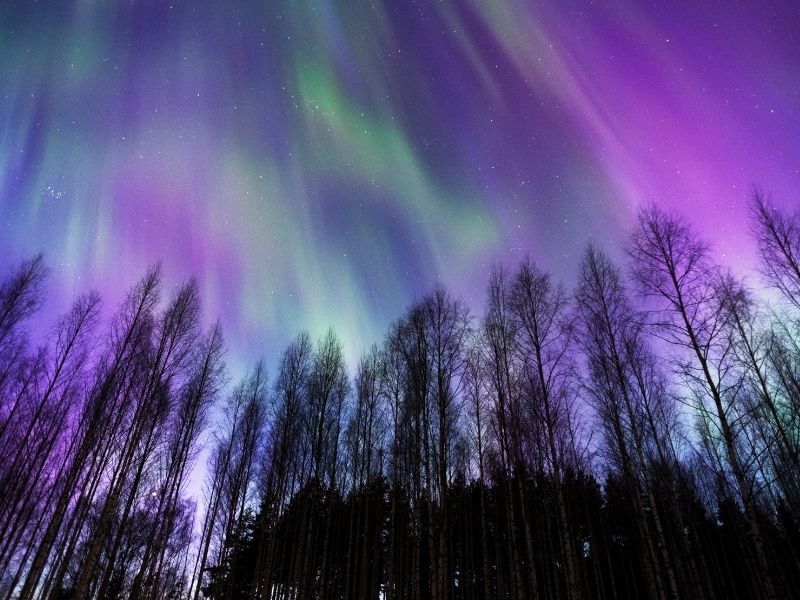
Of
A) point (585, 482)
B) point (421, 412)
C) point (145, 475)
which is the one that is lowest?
point (145, 475)

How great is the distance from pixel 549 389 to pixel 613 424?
3016mm

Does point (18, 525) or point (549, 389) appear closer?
point (549, 389)

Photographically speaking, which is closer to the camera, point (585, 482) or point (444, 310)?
point (444, 310)

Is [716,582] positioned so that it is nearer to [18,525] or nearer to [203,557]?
[203,557]

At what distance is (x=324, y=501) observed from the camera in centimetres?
2647

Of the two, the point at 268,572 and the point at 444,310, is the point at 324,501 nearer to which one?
the point at 268,572

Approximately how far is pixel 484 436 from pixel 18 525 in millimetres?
20434

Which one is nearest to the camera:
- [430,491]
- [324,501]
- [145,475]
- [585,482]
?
[430,491]

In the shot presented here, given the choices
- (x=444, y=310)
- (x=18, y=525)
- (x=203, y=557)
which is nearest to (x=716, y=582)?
(x=444, y=310)

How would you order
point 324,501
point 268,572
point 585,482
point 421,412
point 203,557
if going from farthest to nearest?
point 585,482 < point 324,501 < point 203,557 < point 268,572 < point 421,412

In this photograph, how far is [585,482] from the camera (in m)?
28.2

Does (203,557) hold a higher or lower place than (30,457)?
lower

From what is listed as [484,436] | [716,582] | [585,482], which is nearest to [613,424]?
[484,436]

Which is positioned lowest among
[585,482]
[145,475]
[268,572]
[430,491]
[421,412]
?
[268,572]
